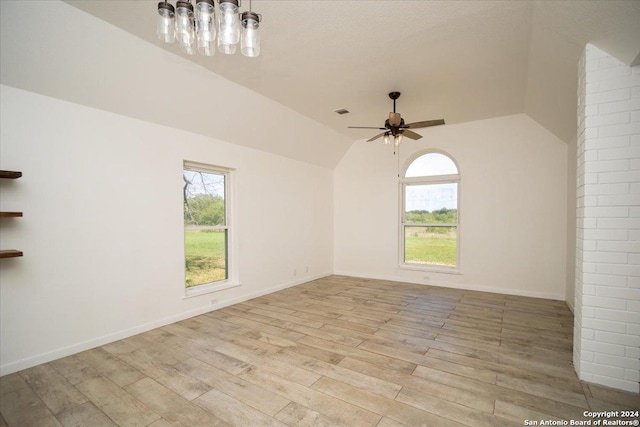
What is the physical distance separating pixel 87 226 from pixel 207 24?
2.59 meters

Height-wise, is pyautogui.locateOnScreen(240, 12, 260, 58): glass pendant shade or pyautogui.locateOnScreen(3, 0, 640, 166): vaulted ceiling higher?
pyautogui.locateOnScreen(3, 0, 640, 166): vaulted ceiling

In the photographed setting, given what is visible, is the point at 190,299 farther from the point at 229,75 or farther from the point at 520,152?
the point at 520,152

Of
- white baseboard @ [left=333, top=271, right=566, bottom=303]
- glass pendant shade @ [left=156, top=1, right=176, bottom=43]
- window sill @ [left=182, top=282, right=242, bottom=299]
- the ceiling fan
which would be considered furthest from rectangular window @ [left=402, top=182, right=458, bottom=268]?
glass pendant shade @ [left=156, top=1, right=176, bottom=43]

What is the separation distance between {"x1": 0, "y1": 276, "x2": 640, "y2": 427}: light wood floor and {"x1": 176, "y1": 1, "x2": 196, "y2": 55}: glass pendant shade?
234cm

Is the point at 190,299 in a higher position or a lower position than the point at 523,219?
lower

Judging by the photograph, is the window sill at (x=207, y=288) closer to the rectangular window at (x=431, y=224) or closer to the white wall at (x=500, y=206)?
Result: the white wall at (x=500, y=206)

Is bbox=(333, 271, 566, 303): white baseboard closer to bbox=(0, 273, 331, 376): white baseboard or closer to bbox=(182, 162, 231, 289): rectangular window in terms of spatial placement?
bbox=(0, 273, 331, 376): white baseboard

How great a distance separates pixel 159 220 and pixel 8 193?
1320 millimetres

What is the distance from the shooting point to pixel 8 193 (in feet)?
8.37

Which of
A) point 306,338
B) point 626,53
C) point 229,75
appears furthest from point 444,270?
point 229,75

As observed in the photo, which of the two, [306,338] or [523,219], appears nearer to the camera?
[306,338]

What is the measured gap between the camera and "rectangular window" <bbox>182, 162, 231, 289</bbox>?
4133mm

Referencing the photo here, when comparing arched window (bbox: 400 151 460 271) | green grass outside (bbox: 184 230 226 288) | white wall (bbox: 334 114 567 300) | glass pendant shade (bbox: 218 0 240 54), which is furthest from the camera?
arched window (bbox: 400 151 460 271)

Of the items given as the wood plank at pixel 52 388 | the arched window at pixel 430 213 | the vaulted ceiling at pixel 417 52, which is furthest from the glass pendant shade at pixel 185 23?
the arched window at pixel 430 213
